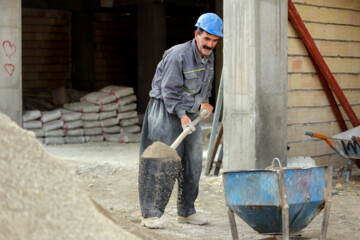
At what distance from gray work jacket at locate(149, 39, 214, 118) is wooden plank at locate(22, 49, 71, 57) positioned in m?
13.5

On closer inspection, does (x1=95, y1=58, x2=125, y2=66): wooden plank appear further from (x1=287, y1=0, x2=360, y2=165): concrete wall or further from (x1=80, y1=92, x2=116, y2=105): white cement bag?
(x1=287, y1=0, x2=360, y2=165): concrete wall

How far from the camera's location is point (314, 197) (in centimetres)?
467

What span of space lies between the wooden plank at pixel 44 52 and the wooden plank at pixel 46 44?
0.29 feet

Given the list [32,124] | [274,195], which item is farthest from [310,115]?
[32,124]

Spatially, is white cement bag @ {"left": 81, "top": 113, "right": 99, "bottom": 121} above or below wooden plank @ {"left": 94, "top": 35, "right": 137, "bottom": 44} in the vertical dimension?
below

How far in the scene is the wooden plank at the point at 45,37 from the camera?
60.6ft

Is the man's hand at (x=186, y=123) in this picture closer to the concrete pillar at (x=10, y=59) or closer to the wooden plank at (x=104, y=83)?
the concrete pillar at (x=10, y=59)

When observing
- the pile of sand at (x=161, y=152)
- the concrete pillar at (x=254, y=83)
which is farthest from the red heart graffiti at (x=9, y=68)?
the pile of sand at (x=161, y=152)

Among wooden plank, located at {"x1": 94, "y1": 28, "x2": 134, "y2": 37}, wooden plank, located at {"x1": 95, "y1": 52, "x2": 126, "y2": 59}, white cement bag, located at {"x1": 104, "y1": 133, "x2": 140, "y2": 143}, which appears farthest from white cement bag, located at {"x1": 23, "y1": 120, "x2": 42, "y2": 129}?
wooden plank, located at {"x1": 94, "y1": 28, "x2": 134, "y2": 37}

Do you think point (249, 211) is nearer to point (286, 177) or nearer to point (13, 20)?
point (286, 177)

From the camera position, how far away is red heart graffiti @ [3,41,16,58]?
1150cm

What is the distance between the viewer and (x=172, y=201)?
23.0 feet

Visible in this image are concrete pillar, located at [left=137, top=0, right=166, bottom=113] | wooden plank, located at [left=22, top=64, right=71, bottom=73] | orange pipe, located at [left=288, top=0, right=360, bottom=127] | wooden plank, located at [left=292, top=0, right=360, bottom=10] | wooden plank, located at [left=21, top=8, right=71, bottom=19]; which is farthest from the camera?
wooden plank, located at [left=22, top=64, right=71, bottom=73]

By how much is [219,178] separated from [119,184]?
48.5 inches
